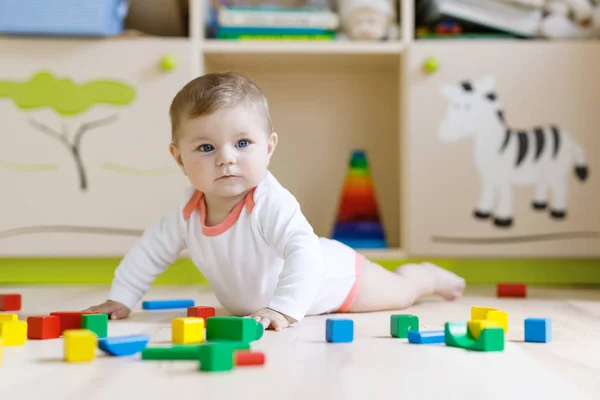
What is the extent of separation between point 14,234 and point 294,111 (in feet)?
2.98

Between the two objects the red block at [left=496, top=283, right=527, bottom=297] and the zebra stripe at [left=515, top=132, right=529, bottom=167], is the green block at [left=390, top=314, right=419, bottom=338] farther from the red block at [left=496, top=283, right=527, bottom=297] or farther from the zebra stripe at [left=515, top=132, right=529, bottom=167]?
the zebra stripe at [left=515, top=132, right=529, bottom=167]

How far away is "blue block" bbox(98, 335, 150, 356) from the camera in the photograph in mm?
845

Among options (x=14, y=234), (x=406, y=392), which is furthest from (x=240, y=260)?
(x=14, y=234)

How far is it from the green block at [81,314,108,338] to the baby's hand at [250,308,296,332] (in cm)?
20

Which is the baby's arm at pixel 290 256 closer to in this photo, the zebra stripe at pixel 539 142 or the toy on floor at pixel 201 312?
the toy on floor at pixel 201 312

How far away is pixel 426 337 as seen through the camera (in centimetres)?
97

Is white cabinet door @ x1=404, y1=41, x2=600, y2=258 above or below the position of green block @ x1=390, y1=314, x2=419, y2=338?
above

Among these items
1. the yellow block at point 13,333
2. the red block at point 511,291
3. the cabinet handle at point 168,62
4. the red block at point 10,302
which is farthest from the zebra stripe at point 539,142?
the yellow block at point 13,333

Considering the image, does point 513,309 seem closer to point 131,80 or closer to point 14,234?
point 131,80

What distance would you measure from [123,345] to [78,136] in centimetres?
116

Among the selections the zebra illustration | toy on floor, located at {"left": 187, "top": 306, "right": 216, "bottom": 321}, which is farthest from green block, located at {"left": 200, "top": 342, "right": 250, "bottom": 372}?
the zebra illustration

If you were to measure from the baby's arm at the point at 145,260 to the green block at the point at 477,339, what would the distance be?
50cm

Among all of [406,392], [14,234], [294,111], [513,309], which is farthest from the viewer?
[294,111]

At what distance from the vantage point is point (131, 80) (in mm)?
1912
